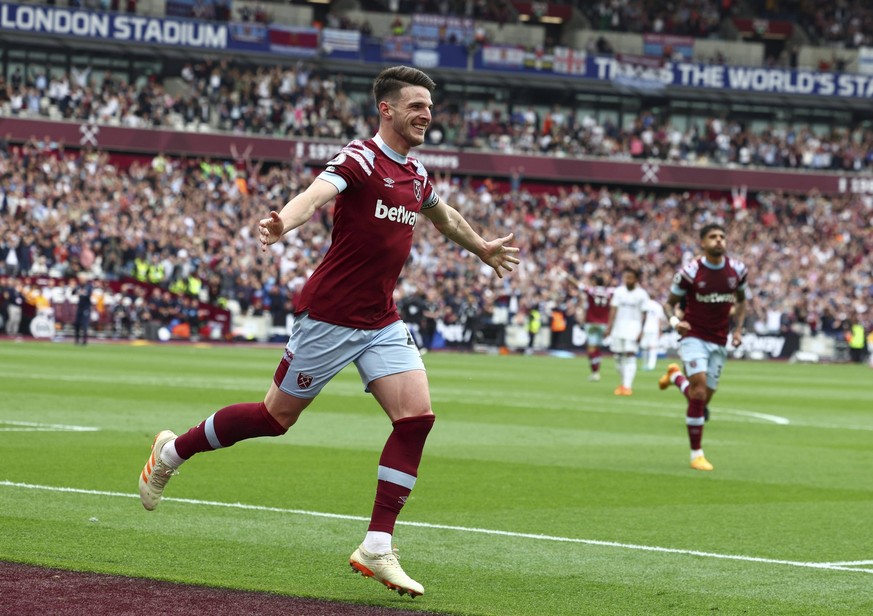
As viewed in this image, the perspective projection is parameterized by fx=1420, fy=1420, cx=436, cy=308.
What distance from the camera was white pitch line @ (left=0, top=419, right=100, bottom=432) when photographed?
15.3m

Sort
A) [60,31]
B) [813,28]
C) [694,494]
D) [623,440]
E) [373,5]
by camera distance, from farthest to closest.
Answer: [813,28]
[373,5]
[60,31]
[623,440]
[694,494]

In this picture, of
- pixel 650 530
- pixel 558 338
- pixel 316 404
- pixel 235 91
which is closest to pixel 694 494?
pixel 650 530

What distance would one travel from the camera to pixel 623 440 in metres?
17.3

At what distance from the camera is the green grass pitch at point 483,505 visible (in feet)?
24.8

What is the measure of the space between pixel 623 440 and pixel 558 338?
30278 mm

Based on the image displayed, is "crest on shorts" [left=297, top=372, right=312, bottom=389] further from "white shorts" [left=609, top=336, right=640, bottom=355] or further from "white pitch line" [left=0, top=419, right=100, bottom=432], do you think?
"white shorts" [left=609, top=336, right=640, bottom=355]

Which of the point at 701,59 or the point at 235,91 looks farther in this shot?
the point at 701,59

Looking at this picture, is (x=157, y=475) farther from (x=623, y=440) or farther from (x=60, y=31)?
(x=60, y=31)

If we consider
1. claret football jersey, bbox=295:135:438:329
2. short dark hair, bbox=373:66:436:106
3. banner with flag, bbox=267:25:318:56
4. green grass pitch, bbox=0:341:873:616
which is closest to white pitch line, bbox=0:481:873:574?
green grass pitch, bbox=0:341:873:616

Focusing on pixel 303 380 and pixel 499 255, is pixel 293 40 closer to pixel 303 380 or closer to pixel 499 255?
pixel 499 255

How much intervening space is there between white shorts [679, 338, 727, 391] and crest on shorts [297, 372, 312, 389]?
317 inches

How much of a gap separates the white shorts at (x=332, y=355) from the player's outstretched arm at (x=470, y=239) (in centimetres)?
83

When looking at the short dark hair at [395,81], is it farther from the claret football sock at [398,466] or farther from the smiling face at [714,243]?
the smiling face at [714,243]

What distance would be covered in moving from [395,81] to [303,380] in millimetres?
1641
